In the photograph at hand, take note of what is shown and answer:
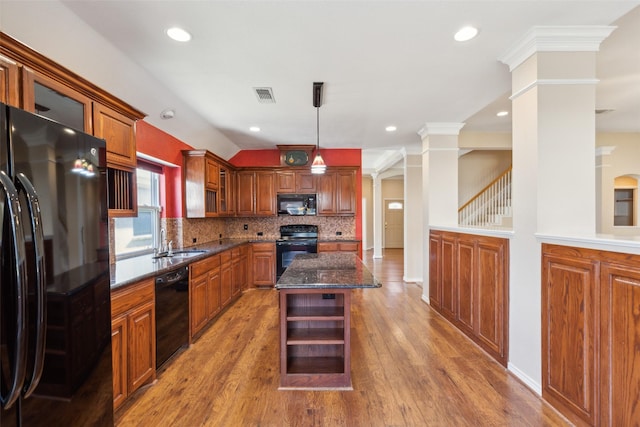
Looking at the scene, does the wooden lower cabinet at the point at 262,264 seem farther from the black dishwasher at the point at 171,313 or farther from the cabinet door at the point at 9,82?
the cabinet door at the point at 9,82

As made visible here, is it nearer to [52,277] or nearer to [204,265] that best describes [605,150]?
[204,265]

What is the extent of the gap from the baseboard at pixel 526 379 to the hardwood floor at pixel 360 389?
44 mm

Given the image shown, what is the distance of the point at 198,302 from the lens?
9.62 feet

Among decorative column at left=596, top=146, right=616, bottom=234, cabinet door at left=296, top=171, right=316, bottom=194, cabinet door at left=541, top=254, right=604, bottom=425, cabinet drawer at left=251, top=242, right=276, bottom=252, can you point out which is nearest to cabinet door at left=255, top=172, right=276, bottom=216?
cabinet door at left=296, top=171, right=316, bottom=194

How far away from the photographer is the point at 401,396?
2025 mm

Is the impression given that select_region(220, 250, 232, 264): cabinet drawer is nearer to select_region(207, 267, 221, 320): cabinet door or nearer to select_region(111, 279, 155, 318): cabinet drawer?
select_region(207, 267, 221, 320): cabinet door

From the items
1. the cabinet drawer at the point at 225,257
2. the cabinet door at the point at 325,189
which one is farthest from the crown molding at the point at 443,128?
the cabinet drawer at the point at 225,257

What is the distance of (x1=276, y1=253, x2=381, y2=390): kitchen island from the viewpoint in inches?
77.1

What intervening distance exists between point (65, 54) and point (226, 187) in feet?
10.0

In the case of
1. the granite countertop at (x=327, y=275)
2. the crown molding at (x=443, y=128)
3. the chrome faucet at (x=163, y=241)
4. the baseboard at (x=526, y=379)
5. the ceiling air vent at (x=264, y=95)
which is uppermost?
the ceiling air vent at (x=264, y=95)

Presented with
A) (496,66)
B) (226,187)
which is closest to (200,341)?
(226,187)

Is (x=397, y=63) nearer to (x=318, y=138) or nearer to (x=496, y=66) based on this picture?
(x=496, y=66)

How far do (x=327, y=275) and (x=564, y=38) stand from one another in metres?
2.46

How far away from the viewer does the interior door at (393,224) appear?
1034cm
